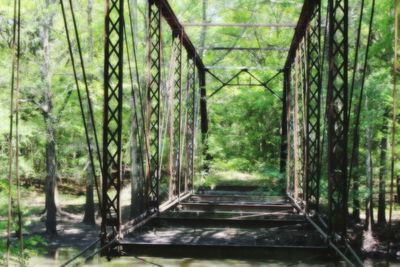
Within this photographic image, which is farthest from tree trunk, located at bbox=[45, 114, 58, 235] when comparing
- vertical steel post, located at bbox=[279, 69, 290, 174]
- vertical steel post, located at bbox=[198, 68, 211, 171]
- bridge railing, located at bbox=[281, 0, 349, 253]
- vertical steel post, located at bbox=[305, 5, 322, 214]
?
vertical steel post, located at bbox=[305, 5, 322, 214]

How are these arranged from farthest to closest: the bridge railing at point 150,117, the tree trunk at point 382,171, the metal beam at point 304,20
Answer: the tree trunk at point 382,171
the metal beam at point 304,20
the bridge railing at point 150,117

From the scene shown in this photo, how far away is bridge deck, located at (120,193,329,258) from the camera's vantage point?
6.07 m

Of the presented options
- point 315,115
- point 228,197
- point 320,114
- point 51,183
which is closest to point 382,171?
point 228,197

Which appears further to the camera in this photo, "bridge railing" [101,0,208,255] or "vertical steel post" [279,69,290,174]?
"vertical steel post" [279,69,290,174]

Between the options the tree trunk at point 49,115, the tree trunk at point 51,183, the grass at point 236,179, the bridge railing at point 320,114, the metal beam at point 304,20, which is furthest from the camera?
the grass at point 236,179

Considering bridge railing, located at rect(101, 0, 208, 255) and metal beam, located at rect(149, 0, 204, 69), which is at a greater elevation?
metal beam, located at rect(149, 0, 204, 69)

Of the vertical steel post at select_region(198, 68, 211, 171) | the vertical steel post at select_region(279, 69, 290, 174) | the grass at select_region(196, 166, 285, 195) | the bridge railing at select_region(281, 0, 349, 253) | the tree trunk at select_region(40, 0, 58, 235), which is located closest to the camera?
the bridge railing at select_region(281, 0, 349, 253)

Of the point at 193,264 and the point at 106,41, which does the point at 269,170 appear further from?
the point at 106,41

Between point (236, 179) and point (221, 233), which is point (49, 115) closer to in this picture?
point (221, 233)

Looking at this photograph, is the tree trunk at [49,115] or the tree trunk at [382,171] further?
the tree trunk at [49,115]

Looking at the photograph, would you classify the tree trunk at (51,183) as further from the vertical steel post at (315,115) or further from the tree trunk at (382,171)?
the tree trunk at (382,171)

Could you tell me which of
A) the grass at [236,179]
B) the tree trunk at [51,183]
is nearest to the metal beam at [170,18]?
the tree trunk at [51,183]

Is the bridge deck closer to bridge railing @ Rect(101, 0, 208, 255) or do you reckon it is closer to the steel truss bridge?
the steel truss bridge

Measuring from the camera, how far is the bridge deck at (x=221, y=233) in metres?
6.07
